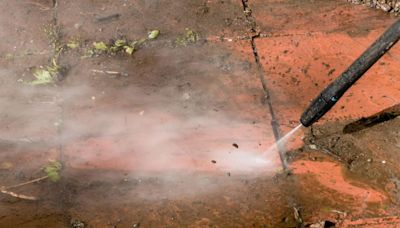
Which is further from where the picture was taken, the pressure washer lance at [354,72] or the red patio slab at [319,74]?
the red patio slab at [319,74]

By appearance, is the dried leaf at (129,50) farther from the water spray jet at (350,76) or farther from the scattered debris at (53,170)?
the water spray jet at (350,76)

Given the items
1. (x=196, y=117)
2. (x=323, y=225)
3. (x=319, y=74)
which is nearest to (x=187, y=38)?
(x=196, y=117)

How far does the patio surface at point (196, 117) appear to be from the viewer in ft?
10.00

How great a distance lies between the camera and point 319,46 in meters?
4.04

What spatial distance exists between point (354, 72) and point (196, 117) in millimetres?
1293

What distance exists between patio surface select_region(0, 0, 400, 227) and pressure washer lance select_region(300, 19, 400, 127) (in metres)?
0.44

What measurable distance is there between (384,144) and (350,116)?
339 millimetres

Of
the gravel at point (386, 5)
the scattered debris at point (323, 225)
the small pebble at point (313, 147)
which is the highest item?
the gravel at point (386, 5)

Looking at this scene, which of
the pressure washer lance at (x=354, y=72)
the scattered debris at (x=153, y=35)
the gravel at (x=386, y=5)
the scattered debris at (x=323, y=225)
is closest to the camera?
the pressure washer lance at (x=354, y=72)

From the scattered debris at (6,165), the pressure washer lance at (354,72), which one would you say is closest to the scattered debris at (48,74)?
the scattered debris at (6,165)

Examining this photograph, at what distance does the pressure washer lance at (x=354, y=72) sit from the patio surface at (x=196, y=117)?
1.45 ft

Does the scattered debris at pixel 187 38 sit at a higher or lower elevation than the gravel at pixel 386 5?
lower

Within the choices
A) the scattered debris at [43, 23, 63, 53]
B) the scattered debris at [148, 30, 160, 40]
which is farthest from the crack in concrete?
the scattered debris at [43, 23, 63, 53]

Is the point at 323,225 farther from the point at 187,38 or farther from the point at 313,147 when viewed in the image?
the point at 187,38
